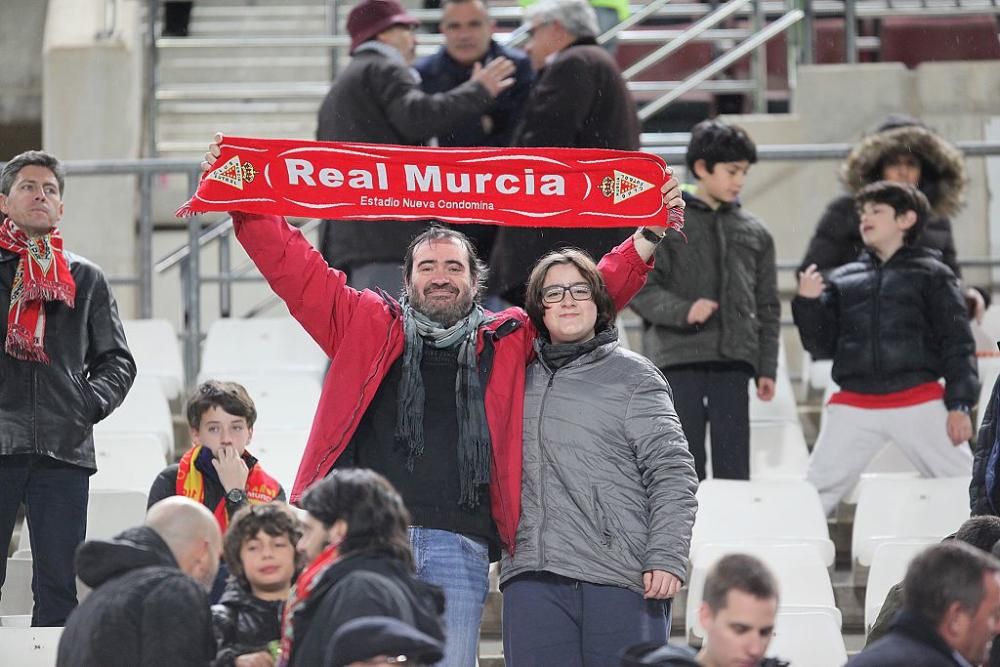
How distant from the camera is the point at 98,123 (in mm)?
→ 9688

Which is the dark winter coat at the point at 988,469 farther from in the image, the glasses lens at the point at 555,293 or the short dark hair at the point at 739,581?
the short dark hair at the point at 739,581

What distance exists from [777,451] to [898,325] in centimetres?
89

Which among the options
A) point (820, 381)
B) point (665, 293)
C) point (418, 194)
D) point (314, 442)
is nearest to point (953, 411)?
point (665, 293)

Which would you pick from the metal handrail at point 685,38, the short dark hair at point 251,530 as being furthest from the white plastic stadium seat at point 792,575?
the metal handrail at point 685,38

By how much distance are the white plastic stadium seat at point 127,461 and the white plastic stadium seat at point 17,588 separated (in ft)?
1.99

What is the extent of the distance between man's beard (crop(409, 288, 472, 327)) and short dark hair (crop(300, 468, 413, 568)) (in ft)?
2.96

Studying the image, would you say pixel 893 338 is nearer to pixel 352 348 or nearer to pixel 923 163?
pixel 923 163

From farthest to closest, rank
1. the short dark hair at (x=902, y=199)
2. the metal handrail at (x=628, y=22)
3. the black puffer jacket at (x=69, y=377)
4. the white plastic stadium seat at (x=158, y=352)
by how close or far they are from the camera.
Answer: the metal handrail at (x=628, y=22)
the white plastic stadium seat at (x=158, y=352)
the short dark hair at (x=902, y=199)
the black puffer jacket at (x=69, y=377)

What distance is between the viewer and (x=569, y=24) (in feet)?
22.5

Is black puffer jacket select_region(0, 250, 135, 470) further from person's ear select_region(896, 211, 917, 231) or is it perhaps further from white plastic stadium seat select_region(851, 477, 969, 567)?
person's ear select_region(896, 211, 917, 231)

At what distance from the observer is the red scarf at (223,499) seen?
17.3ft

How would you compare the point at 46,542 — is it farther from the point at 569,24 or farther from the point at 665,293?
the point at 569,24

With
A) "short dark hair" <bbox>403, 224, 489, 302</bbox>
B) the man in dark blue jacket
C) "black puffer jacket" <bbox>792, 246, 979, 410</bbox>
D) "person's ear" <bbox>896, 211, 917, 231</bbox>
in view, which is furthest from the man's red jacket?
the man in dark blue jacket

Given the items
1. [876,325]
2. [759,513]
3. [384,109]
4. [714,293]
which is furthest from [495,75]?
[759,513]
